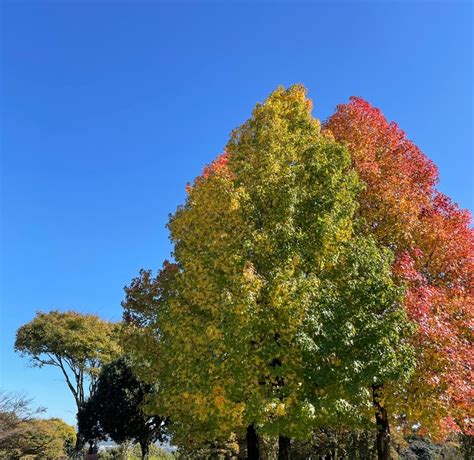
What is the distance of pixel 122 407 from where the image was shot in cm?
2838

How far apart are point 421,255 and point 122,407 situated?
21.8 metres

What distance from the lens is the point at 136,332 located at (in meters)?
17.1

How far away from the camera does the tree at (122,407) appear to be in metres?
28.4

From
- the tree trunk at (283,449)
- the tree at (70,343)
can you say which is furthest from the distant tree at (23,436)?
the tree trunk at (283,449)

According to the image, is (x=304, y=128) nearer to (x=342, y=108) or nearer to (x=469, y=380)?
(x=342, y=108)

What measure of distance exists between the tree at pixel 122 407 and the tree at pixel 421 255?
18.2 m

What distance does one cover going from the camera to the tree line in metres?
11.5

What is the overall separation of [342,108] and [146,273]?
36.8ft

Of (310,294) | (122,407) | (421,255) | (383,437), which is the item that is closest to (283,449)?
(383,437)

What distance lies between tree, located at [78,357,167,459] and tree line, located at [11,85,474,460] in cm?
1189

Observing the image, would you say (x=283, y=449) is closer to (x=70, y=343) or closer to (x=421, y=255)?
(x=421, y=255)

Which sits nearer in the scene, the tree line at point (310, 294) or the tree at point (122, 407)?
the tree line at point (310, 294)

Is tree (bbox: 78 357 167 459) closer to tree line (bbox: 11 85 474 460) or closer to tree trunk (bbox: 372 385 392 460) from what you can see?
tree line (bbox: 11 85 474 460)

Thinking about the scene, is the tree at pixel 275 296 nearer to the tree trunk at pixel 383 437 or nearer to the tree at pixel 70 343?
the tree trunk at pixel 383 437
